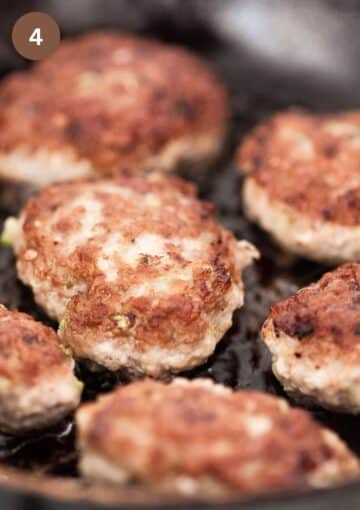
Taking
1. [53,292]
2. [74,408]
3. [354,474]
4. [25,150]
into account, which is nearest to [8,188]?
[25,150]

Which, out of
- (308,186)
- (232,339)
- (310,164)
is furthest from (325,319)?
(310,164)

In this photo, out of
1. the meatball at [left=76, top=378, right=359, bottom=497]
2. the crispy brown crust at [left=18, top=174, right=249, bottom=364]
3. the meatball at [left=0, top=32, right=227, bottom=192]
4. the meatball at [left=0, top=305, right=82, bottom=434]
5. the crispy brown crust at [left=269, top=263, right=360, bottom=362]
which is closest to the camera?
the meatball at [left=76, top=378, right=359, bottom=497]

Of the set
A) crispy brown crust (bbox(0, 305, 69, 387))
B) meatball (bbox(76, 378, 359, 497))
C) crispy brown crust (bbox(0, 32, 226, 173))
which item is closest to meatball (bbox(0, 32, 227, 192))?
crispy brown crust (bbox(0, 32, 226, 173))

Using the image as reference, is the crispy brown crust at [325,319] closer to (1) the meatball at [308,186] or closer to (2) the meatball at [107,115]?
(1) the meatball at [308,186]

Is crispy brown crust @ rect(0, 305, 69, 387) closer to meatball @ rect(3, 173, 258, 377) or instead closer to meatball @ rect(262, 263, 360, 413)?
meatball @ rect(3, 173, 258, 377)

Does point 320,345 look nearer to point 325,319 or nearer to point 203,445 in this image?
point 325,319

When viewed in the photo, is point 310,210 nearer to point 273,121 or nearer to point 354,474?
point 273,121
